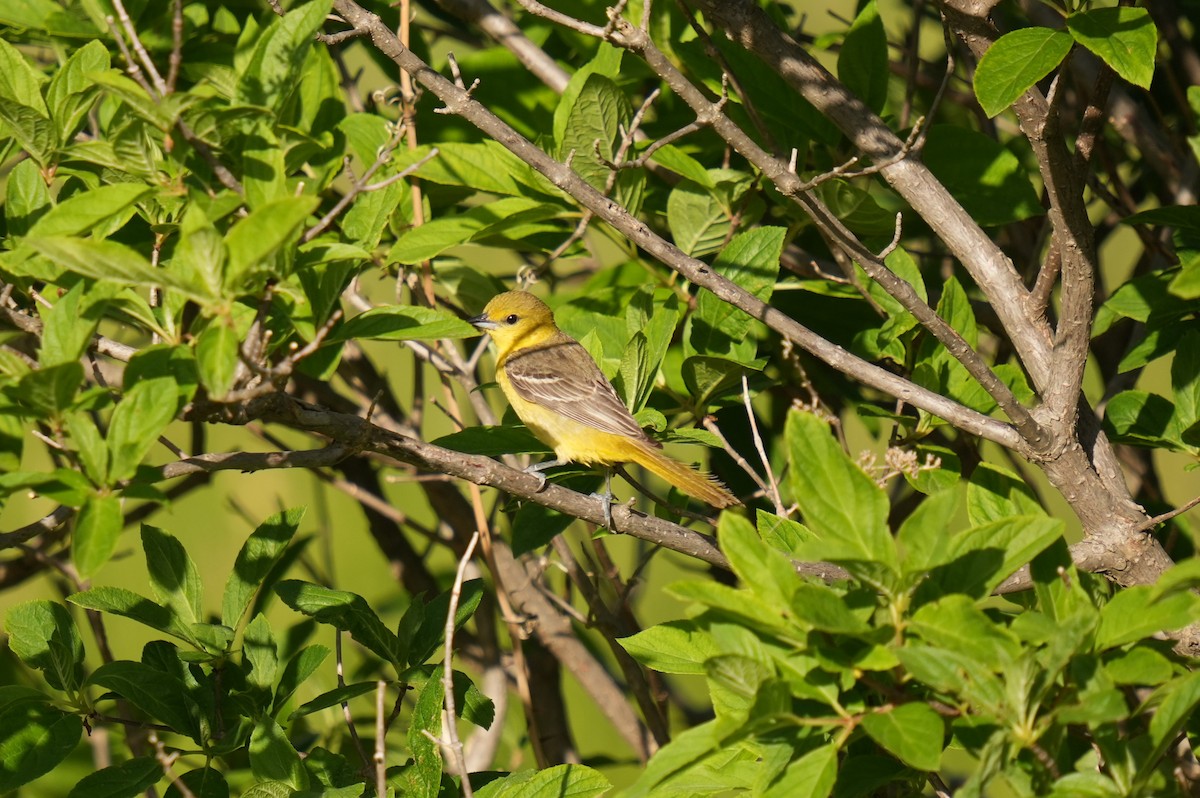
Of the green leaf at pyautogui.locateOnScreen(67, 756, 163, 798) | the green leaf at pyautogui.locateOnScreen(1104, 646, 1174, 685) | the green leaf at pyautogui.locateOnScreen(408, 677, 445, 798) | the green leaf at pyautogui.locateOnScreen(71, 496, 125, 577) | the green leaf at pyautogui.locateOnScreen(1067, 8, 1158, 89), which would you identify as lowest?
the green leaf at pyautogui.locateOnScreen(67, 756, 163, 798)

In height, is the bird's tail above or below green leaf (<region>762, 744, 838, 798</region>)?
below

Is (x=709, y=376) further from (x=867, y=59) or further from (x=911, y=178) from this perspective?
(x=867, y=59)

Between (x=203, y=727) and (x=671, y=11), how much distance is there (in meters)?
2.58

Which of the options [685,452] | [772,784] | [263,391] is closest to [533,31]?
[685,452]

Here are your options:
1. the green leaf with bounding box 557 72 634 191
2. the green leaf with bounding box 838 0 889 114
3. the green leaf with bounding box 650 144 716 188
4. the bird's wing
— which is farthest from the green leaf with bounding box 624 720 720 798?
the bird's wing

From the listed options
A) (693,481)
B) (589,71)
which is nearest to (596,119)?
(589,71)

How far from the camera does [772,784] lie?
2051mm

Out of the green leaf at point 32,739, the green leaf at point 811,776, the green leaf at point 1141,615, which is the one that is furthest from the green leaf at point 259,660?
the green leaf at point 1141,615

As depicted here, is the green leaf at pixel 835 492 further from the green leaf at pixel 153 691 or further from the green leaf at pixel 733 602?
the green leaf at pixel 153 691

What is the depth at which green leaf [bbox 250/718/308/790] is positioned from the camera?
2.43 metres

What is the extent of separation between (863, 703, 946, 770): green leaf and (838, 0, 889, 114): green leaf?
6.68 feet

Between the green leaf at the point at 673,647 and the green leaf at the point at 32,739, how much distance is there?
1.29 meters

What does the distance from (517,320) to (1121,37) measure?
3481 millimetres

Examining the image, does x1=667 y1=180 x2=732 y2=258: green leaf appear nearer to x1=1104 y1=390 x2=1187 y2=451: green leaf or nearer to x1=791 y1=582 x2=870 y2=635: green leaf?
x1=1104 y1=390 x2=1187 y2=451: green leaf
